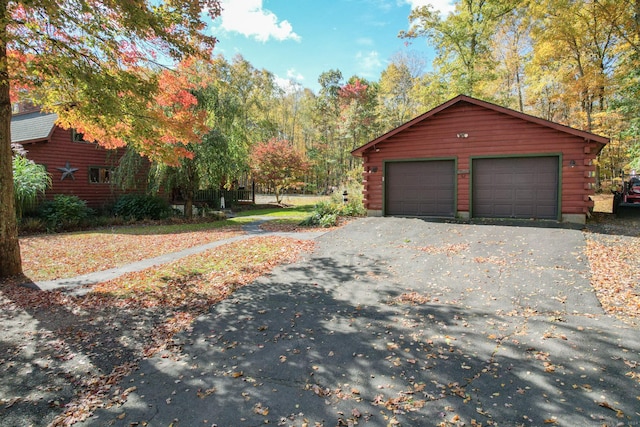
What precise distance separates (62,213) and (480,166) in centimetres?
1633

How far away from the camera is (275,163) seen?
982 inches

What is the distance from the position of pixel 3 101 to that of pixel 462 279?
30.1 ft

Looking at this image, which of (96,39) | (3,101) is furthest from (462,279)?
(3,101)

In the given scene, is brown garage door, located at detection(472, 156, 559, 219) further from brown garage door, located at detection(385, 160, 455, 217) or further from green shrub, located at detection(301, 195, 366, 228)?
green shrub, located at detection(301, 195, 366, 228)

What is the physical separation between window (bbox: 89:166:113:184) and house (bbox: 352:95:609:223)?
520 inches

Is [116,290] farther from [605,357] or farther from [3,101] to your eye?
[605,357]

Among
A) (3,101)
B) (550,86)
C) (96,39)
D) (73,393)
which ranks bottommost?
(73,393)

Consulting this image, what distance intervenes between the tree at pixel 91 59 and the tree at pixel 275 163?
17268 mm

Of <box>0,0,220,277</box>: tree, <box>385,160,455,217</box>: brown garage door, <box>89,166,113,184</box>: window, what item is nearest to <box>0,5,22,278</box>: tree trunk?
<box>0,0,220,277</box>: tree

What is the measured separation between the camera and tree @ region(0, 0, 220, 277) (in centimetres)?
558

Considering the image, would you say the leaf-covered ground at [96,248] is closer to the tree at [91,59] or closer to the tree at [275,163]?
the tree at [91,59]

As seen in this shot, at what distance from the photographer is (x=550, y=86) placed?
21.4 meters

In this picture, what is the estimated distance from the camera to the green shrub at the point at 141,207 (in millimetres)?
16016

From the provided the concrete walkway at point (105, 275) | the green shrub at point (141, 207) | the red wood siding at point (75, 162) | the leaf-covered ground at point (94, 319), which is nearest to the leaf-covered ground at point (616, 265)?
the leaf-covered ground at point (94, 319)
